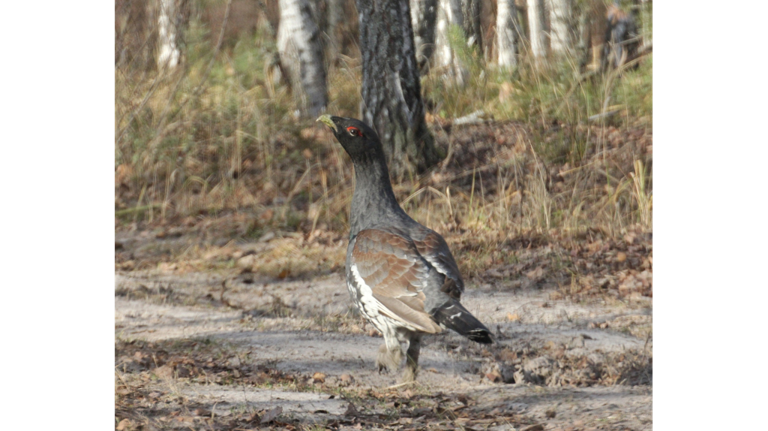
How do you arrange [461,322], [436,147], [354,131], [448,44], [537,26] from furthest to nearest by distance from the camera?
1. [537,26]
2. [448,44]
3. [436,147]
4. [354,131]
5. [461,322]

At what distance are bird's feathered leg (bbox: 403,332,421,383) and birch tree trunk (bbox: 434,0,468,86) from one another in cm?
766

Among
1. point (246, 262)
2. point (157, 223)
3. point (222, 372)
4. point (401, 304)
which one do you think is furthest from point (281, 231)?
point (401, 304)

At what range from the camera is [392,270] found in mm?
4844

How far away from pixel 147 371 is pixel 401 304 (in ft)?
6.50

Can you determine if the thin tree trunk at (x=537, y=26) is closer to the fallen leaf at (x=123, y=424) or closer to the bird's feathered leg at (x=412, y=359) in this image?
the bird's feathered leg at (x=412, y=359)

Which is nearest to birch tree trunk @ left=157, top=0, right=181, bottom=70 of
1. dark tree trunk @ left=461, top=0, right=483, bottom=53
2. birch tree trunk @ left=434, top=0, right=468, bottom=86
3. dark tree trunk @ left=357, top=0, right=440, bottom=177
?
dark tree trunk @ left=357, top=0, right=440, bottom=177

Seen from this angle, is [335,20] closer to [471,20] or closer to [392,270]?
[471,20]

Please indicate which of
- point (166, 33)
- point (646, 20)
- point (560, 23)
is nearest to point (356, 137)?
point (166, 33)

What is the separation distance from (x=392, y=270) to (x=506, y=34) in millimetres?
9267

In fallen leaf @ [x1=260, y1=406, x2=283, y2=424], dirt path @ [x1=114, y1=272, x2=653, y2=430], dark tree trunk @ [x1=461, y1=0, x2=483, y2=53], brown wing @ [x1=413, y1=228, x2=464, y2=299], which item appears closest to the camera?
fallen leaf @ [x1=260, y1=406, x2=283, y2=424]

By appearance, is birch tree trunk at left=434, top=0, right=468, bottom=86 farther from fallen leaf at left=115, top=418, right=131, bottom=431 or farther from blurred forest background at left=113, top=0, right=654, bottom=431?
fallen leaf at left=115, top=418, right=131, bottom=431

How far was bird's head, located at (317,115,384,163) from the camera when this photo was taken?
17.8ft

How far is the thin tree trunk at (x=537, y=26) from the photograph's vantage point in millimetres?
13406

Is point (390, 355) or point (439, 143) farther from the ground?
point (439, 143)
